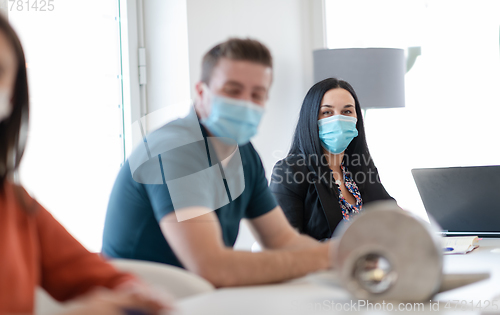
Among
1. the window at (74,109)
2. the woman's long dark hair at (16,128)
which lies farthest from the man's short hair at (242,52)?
the window at (74,109)

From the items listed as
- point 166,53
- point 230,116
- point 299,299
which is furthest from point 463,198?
point 166,53

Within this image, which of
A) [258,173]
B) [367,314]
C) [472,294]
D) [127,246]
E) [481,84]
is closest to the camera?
[367,314]

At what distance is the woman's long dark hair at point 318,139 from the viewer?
2248mm

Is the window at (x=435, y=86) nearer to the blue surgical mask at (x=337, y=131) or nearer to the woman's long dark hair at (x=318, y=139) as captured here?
the woman's long dark hair at (x=318, y=139)

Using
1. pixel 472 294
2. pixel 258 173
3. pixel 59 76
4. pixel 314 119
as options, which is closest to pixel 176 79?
pixel 59 76

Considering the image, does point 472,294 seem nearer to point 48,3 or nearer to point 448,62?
point 48,3

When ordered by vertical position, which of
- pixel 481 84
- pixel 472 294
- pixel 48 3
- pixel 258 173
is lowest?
pixel 472 294

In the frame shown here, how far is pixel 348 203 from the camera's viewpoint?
2.17 meters

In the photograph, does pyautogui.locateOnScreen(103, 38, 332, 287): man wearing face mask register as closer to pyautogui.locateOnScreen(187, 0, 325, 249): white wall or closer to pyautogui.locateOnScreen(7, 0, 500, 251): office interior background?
pyautogui.locateOnScreen(7, 0, 500, 251): office interior background

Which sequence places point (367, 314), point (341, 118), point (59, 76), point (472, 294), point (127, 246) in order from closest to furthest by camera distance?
1. point (367, 314)
2. point (472, 294)
3. point (127, 246)
4. point (341, 118)
5. point (59, 76)

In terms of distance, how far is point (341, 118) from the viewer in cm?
225

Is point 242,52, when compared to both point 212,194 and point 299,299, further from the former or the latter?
point 299,299

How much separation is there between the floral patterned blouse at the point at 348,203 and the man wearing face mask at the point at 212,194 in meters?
0.68

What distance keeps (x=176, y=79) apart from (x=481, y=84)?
6.02ft
